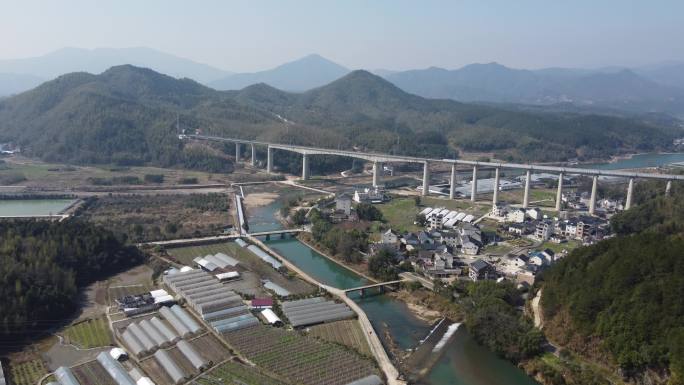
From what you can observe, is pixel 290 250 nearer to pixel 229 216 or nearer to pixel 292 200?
pixel 229 216

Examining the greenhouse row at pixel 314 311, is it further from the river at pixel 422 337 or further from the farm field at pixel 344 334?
the river at pixel 422 337

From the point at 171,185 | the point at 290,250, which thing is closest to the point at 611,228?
the point at 290,250

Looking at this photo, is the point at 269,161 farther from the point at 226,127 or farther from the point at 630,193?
the point at 630,193

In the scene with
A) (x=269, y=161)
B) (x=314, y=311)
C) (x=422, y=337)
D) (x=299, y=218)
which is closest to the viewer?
(x=422, y=337)

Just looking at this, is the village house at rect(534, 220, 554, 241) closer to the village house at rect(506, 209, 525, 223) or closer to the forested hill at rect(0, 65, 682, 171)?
the village house at rect(506, 209, 525, 223)

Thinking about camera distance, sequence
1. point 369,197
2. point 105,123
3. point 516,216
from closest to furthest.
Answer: point 516,216 < point 369,197 < point 105,123

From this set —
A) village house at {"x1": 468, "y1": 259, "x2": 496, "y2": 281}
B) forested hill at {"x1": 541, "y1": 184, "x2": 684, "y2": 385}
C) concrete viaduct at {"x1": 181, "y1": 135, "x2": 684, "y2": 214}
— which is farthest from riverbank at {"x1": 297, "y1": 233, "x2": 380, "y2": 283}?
concrete viaduct at {"x1": 181, "y1": 135, "x2": 684, "y2": 214}

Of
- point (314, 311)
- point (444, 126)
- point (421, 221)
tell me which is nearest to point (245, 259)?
point (314, 311)
